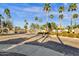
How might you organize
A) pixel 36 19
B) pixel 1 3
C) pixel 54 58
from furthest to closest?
1. pixel 36 19
2. pixel 1 3
3. pixel 54 58

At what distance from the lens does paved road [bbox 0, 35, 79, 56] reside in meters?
5.46

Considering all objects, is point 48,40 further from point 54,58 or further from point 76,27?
point 54,58

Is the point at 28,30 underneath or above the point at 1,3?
underneath

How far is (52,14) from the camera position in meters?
6.24

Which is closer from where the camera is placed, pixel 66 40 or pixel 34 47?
pixel 34 47

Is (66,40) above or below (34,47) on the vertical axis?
above

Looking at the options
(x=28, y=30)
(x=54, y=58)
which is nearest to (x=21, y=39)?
(x=28, y=30)

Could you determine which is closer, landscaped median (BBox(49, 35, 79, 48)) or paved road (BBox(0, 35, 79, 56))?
paved road (BBox(0, 35, 79, 56))

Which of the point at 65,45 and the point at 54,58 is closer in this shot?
the point at 54,58

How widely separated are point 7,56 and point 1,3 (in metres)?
1.21

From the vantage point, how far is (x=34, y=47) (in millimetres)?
5969

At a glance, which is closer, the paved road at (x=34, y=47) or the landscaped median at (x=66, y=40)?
the paved road at (x=34, y=47)

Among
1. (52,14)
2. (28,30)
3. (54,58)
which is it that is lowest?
(54,58)

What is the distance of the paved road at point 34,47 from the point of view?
5.46m
